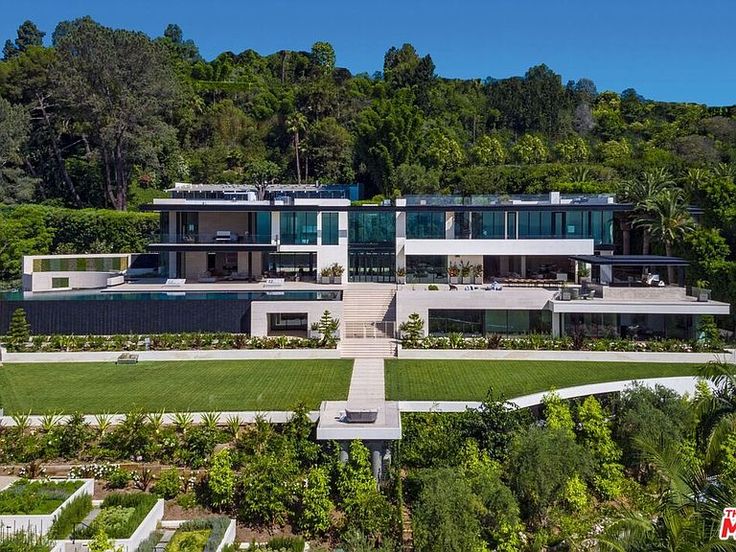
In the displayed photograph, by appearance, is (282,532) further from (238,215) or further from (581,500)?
(238,215)

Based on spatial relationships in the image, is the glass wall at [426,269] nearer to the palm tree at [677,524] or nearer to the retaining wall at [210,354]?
the retaining wall at [210,354]

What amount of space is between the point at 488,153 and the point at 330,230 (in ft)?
114

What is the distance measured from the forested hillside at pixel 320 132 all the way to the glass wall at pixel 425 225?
12901 mm

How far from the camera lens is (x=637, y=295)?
101 feet

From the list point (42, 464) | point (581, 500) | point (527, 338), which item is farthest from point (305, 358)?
point (581, 500)

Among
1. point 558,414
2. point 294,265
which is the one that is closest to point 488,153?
point 294,265

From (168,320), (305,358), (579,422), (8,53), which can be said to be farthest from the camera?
(8,53)

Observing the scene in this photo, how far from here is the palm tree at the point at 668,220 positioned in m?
35.5

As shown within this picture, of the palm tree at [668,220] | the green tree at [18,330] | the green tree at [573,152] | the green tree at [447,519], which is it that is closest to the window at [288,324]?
the green tree at [18,330]

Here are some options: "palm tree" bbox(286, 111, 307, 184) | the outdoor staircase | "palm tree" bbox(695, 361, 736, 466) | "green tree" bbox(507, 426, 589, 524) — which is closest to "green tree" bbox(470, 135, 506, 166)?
"palm tree" bbox(286, 111, 307, 184)

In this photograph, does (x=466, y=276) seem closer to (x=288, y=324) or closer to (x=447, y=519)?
(x=288, y=324)

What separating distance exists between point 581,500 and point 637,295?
17.5 metres

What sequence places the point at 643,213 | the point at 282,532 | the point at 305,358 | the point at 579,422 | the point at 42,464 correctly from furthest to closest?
the point at 643,213 → the point at 305,358 → the point at 579,422 → the point at 42,464 → the point at 282,532

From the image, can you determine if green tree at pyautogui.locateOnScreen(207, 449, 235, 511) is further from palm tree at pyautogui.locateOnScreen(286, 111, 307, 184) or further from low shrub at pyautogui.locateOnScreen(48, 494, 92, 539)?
palm tree at pyautogui.locateOnScreen(286, 111, 307, 184)
